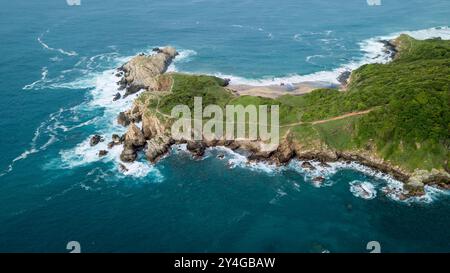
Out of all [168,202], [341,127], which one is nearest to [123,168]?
[168,202]

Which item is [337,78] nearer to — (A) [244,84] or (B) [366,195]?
(A) [244,84]

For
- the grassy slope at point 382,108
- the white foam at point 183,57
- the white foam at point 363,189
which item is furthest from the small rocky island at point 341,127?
the white foam at point 183,57

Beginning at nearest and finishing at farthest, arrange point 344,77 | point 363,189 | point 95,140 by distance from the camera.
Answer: point 363,189, point 95,140, point 344,77

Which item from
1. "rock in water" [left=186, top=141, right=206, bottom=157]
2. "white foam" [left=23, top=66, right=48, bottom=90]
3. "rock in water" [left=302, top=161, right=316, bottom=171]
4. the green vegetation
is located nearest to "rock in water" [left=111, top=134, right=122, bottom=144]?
the green vegetation

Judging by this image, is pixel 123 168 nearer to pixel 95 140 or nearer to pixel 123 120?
pixel 95 140

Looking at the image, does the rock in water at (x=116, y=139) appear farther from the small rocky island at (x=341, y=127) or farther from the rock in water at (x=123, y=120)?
the rock in water at (x=123, y=120)
